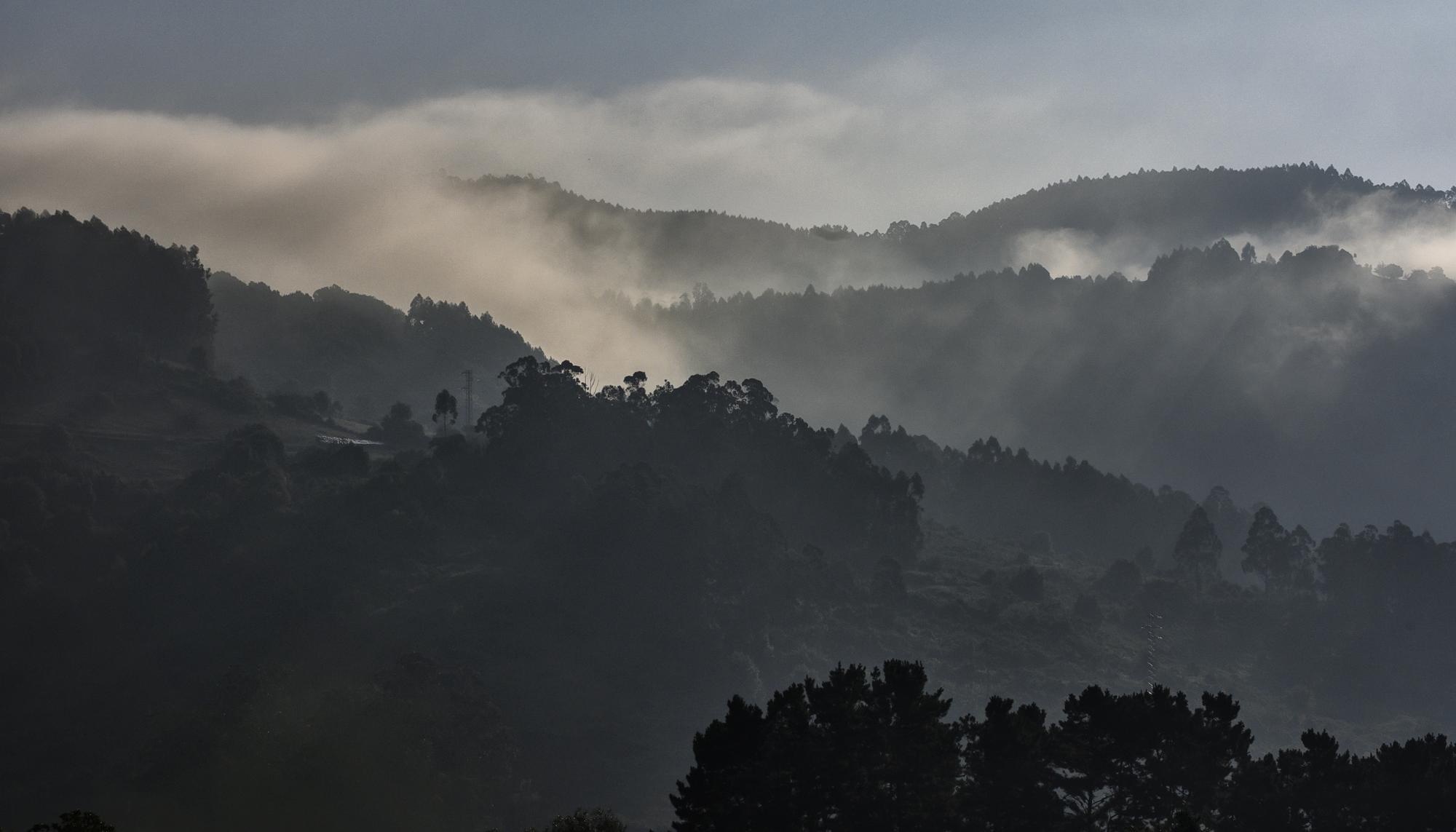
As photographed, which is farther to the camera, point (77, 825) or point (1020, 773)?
point (1020, 773)

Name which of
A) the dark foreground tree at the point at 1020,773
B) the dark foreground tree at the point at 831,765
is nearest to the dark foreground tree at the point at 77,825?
the dark foreground tree at the point at 1020,773

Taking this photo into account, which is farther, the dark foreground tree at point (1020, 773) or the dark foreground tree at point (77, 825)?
the dark foreground tree at point (1020, 773)

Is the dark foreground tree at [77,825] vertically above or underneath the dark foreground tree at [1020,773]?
underneath

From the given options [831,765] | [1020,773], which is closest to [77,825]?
[831,765]

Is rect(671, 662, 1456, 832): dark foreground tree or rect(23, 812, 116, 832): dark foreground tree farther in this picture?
rect(671, 662, 1456, 832): dark foreground tree

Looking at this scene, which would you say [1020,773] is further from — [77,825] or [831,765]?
[77,825]

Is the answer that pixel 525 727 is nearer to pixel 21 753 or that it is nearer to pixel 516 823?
pixel 516 823

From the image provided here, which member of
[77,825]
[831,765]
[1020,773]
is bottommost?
[77,825]

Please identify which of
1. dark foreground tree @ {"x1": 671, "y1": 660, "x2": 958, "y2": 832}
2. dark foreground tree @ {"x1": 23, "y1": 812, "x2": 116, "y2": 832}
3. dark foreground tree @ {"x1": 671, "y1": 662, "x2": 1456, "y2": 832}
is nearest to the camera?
dark foreground tree @ {"x1": 23, "y1": 812, "x2": 116, "y2": 832}

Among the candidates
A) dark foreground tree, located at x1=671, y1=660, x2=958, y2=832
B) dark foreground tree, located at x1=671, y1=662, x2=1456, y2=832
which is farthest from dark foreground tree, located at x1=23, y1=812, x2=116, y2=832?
dark foreground tree, located at x1=671, y1=660, x2=958, y2=832

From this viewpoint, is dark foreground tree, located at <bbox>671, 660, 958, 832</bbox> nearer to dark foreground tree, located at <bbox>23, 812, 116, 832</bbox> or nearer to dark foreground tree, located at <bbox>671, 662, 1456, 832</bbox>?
dark foreground tree, located at <bbox>671, 662, 1456, 832</bbox>

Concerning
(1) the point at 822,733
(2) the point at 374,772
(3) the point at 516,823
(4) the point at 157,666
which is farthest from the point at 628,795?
(1) the point at 822,733

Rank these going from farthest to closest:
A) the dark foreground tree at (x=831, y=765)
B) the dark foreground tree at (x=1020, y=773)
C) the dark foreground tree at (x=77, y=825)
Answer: the dark foreground tree at (x=1020, y=773), the dark foreground tree at (x=831, y=765), the dark foreground tree at (x=77, y=825)

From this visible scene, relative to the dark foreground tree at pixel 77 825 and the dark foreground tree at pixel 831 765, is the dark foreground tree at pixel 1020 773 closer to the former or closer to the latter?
the dark foreground tree at pixel 831 765
